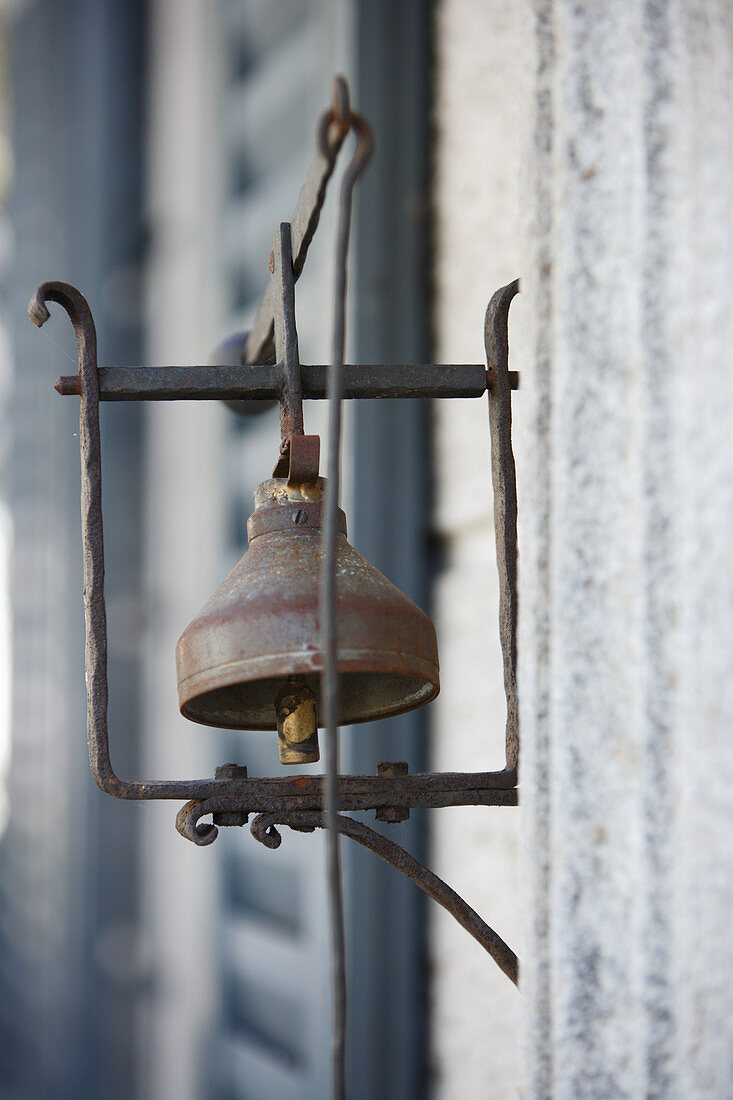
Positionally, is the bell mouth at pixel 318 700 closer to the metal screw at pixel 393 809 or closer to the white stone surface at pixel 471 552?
the metal screw at pixel 393 809

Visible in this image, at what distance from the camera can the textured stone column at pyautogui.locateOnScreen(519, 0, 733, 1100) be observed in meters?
0.60

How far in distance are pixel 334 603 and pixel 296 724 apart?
0.83 feet

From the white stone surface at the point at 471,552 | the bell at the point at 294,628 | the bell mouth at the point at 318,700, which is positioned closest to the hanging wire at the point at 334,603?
the bell at the point at 294,628

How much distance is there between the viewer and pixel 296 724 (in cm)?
73

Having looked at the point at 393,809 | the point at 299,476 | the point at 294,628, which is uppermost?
the point at 299,476

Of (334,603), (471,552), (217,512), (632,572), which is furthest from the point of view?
(217,512)

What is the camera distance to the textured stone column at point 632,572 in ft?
1.98

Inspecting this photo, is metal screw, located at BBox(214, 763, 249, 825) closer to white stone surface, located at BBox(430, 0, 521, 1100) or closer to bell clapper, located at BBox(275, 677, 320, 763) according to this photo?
bell clapper, located at BBox(275, 677, 320, 763)

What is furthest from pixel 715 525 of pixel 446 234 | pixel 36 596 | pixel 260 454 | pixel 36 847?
pixel 36 847

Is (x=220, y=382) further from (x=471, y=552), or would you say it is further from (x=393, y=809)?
(x=471, y=552)

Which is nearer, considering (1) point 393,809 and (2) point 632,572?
(2) point 632,572

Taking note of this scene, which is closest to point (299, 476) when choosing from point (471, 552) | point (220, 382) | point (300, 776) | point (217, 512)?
point (220, 382)

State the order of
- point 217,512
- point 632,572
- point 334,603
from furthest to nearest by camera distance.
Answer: point 217,512, point 632,572, point 334,603

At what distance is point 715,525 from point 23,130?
2.68m
